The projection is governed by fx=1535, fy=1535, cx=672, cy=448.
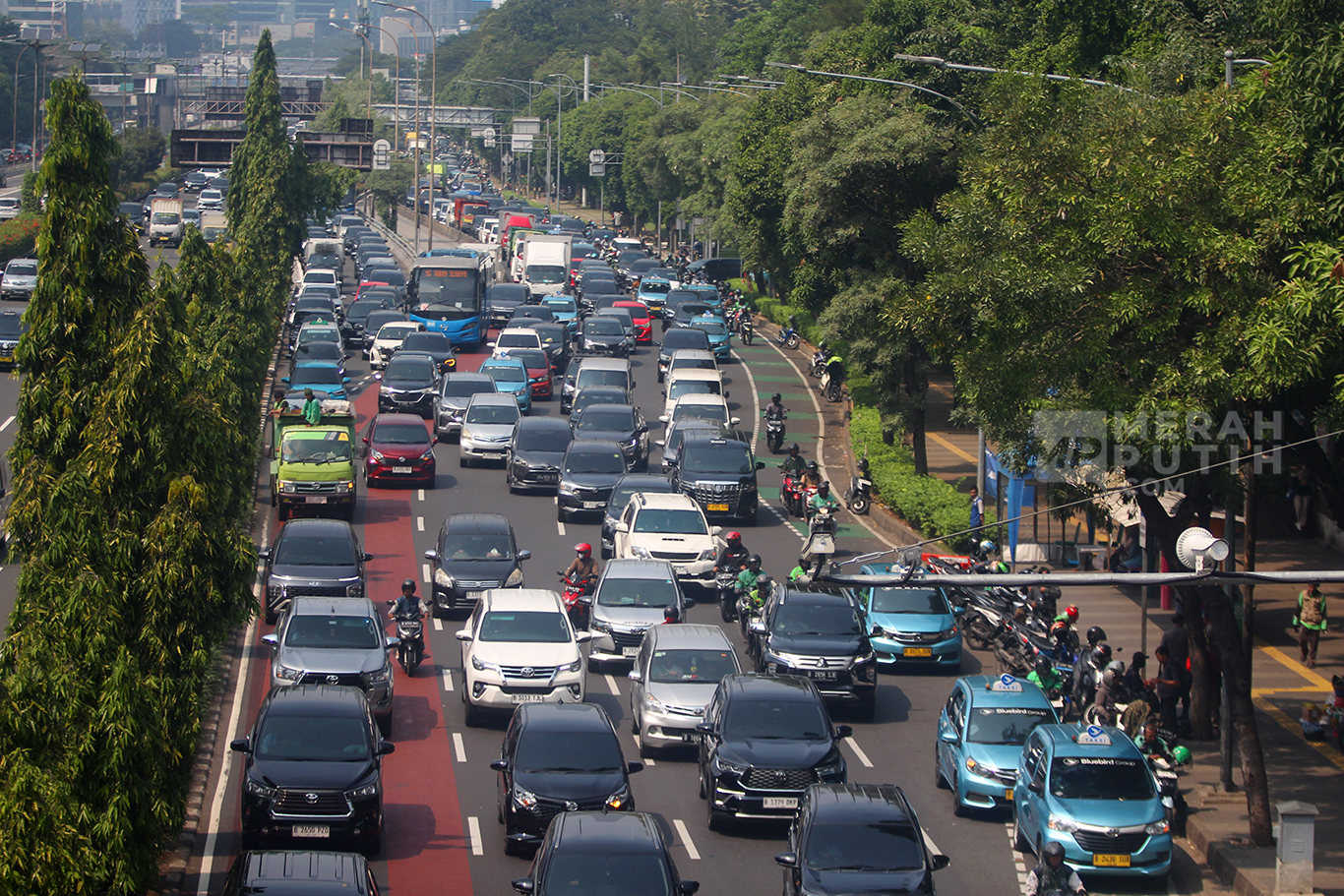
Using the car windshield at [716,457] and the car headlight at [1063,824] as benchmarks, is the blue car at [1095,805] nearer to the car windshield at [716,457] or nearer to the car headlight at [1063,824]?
the car headlight at [1063,824]

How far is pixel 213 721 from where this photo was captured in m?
21.4

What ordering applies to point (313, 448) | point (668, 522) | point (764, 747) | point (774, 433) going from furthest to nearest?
point (774, 433) → point (313, 448) → point (668, 522) → point (764, 747)

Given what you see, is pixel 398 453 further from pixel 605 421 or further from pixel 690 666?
pixel 690 666

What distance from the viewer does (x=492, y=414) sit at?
3897 centimetres


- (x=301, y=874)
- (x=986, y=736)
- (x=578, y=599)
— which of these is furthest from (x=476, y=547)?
(x=301, y=874)

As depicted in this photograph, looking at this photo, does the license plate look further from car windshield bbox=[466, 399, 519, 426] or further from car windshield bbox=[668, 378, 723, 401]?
car windshield bbox=[668, 378, 723, 401]

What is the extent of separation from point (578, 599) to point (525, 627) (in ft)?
13.3

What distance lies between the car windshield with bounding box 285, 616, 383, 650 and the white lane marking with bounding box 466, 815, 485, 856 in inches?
156

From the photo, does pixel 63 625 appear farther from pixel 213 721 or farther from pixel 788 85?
pixel 788 85

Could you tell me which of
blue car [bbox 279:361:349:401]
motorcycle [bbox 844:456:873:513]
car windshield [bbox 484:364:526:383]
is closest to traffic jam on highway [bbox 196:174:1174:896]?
blue car [bbox 279:361:349:401]

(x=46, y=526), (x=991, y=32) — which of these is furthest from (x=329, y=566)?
(x=991, y=32)

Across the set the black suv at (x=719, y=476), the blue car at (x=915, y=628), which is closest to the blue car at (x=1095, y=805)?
the blue car at (x=915, y=628)

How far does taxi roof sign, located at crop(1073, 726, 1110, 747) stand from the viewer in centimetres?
1775

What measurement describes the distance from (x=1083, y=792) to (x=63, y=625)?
36.0 feet
